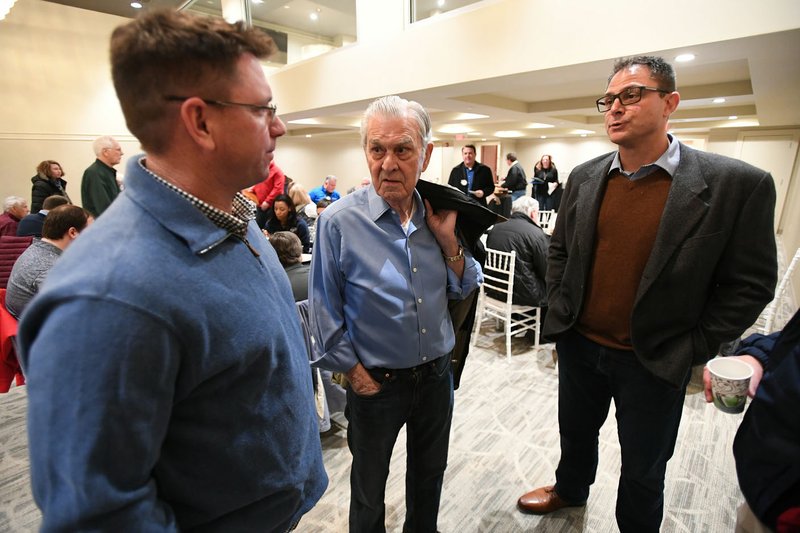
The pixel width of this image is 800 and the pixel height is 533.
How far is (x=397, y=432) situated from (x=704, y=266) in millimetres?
1140

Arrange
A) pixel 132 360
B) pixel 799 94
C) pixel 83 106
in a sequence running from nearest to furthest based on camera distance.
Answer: pixel 132 360, pixel 799 94, pixel 83 106

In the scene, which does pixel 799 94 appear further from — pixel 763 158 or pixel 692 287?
pixel 763 158

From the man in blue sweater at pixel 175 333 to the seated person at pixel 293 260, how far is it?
1477 millimetres

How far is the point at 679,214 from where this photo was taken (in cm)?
119

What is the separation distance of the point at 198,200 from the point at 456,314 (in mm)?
1087

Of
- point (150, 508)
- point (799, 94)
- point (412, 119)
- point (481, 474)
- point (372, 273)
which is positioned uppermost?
point (799, 94)

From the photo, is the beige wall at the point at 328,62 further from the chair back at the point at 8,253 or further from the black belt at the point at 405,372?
the chair back at the point at 8,253

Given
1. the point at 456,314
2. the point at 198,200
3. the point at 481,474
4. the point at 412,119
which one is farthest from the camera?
the point at 481,474

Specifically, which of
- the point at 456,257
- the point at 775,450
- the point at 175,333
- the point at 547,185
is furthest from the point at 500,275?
the point at 547,185

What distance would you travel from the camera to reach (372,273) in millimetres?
1234

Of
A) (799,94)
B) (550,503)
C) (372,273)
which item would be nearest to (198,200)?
(372,273)

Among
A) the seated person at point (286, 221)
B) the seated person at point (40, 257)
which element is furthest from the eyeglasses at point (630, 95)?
the seated person at point (286, 221)

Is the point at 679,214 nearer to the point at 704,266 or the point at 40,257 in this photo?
the point at 704,266

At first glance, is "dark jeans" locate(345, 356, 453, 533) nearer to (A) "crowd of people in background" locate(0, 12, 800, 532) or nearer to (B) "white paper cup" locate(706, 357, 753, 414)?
(A) "crowd of people in background" locate(0, 12, 800, 532)
